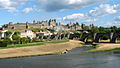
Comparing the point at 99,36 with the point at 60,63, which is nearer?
the point at 60,63

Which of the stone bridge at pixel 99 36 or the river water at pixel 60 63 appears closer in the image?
the river water at pixel 60 63

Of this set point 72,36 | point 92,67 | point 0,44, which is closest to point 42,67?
point 92,67

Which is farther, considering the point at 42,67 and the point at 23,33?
the point at 23,33

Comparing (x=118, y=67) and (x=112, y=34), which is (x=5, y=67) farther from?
(x=112, y=34)

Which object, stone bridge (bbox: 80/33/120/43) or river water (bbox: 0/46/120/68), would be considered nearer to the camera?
river water (bbox: 0/46/120/68)

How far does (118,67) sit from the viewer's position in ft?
113

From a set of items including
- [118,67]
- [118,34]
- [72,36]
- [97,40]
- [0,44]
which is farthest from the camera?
[72,36]

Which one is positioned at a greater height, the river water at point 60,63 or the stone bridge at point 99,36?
the stone bridge at point 99,36

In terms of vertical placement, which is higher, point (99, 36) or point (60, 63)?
point (99, 36)

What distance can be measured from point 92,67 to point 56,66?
25.5ft

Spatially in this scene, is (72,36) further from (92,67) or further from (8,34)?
(92,67)

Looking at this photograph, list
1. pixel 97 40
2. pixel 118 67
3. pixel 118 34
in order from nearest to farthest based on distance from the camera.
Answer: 1. pixel 118 67
2. pixel 118 34
3. pixel 97 40

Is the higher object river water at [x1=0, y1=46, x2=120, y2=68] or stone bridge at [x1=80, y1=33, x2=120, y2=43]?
stone bridge at [x1=80, y1=33, x2=120, y2=43]

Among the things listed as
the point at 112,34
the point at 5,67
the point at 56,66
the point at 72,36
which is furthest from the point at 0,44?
the point at 72,36
